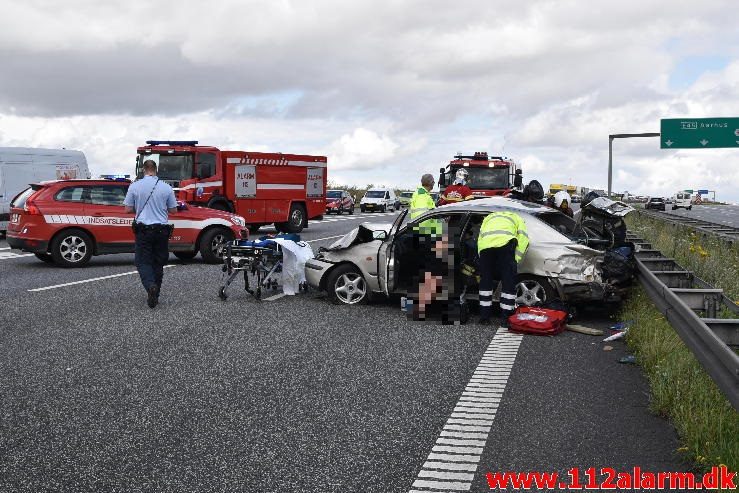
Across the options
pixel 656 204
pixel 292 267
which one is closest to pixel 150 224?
pixel 292 267

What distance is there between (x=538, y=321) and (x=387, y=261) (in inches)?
86.1

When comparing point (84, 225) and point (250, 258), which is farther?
point (84, 225)

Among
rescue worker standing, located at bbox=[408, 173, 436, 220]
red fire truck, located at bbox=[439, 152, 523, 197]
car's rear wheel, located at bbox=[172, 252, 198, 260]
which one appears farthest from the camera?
red fire truck, located at bbox=[439, 152, 523, 197]

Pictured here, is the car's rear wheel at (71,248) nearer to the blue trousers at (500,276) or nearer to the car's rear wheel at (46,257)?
the car's rear wheel at (46,257)

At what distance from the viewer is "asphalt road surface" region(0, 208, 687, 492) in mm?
4371

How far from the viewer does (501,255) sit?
9039mm

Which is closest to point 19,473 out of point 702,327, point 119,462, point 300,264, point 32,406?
point 119,462

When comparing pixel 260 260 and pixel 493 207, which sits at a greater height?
pixel 493 207

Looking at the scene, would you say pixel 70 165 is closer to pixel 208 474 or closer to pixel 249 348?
pixel 249 348

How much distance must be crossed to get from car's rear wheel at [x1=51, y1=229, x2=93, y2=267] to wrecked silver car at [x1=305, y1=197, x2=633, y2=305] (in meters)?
6.50

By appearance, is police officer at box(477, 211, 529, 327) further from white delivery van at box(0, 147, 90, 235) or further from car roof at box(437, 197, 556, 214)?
white delivery van at box(0, 147, 90, 235)

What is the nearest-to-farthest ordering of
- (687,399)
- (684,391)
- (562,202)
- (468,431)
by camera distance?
(468,431), (687,399), (684,391), (562,202)

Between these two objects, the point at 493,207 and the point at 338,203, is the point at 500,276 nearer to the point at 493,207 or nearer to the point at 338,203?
the point at 493,207

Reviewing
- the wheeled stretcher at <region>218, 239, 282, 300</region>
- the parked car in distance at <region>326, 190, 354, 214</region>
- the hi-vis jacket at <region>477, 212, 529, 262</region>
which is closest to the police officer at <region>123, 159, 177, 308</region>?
the wheeled stretcher at <region>218, 239, 282, 300</region>
